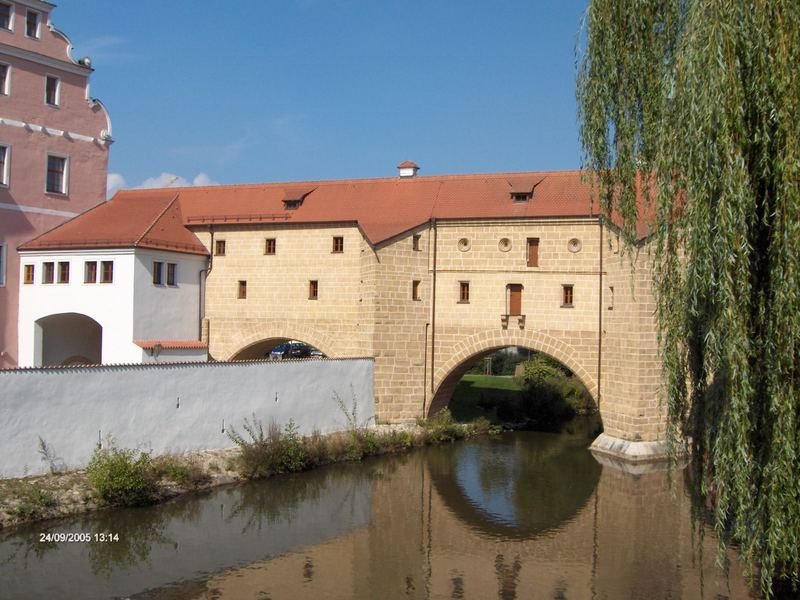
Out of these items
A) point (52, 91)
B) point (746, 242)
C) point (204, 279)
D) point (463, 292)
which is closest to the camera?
point (746, 242)

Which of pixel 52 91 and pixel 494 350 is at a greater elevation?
pixel 52 91

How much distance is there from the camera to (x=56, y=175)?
23.8 m

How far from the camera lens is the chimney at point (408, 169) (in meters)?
25.6

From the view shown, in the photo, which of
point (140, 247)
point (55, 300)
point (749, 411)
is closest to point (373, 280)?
point (140, 247)

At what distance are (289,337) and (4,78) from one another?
10.4 m

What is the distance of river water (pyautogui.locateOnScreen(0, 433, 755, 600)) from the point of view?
1135 cm

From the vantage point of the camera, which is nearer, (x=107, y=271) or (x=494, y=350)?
(x=107, y=271)

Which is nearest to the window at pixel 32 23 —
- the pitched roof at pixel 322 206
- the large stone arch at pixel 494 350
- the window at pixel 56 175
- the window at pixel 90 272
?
the window at pixel 56 175

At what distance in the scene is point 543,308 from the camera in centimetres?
2177

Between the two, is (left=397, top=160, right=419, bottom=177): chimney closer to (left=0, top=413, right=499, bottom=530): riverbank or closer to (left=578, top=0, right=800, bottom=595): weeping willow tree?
(left=0, top=413, right=499, bottom=530): riverbank

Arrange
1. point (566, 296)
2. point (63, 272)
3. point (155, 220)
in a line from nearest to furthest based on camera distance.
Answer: point (566, 296), point (63, 272), point (155, 220)

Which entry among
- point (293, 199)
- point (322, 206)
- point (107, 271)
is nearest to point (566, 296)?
point (322, 206)

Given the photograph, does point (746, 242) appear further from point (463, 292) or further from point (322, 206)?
point (322, 206)

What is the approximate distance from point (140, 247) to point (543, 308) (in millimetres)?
10864
